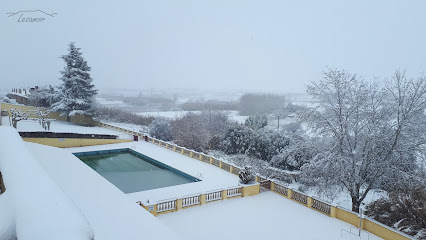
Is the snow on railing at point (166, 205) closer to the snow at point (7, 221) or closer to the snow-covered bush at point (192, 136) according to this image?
the snow at point (7, 221)

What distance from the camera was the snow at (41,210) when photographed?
1097mm

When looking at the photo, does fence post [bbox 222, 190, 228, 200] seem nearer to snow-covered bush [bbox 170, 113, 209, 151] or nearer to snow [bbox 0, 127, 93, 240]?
snow [bbox 0, 127, 93, 240]

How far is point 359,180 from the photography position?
12031 millimetres

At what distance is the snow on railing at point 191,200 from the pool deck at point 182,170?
1.78 feet

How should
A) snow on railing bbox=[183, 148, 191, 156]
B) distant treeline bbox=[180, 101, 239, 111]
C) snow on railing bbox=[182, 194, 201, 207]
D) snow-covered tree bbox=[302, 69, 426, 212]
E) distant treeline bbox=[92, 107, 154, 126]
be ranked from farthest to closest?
1. distant treeline bbox=[180, 101, 239, 111]
2. distant treeline bbox=[92, 107, 154, 126]
3. snow on railing bbox=[183, 148, 191, 156]
4. snow-covered tree bbox=[302, 69, 426, 212]
5. snow on railing bbox=[182, 194, 201, 207]

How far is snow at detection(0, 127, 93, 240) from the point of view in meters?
1.10

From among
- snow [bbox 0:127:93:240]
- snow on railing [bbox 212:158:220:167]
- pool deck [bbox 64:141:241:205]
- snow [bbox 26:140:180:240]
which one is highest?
snow [bbox 0:127:93:240]

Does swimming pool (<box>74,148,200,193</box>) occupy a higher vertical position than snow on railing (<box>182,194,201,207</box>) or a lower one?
lower

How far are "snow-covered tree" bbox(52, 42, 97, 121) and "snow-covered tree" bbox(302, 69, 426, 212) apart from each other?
26.0 meters

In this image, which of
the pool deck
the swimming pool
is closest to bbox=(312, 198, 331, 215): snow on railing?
the pool deck

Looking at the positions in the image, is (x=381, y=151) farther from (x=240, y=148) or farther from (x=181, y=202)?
(x=240, y=148)

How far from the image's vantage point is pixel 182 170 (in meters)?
16.1

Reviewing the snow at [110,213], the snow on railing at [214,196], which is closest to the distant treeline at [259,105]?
the snow on railing at [214,196]

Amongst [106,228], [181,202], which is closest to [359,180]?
[181,202]
